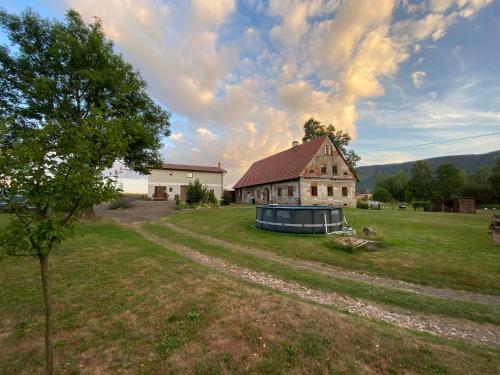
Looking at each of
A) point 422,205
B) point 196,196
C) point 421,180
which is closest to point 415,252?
point 196,196

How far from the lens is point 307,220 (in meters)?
15.4

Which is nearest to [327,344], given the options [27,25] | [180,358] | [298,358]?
[298,358]

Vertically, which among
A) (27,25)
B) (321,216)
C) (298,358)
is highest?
(27,25)

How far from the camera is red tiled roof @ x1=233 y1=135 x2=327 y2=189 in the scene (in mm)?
32031

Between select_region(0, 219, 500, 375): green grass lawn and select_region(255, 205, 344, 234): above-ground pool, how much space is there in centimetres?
969

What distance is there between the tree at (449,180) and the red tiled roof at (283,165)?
61466mm

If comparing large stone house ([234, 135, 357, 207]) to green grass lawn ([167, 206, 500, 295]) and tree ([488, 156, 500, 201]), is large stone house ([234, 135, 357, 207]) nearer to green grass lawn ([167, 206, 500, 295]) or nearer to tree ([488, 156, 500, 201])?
green grass lawn ([167, 206, 500, 295])

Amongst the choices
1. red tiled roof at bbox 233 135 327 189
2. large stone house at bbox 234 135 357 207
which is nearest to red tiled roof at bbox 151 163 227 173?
red tiled roof at bbox 233 135 327 189

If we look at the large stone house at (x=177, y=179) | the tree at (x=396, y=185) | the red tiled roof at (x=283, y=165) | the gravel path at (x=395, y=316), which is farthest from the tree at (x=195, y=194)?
the tree at (x=396, y=185)

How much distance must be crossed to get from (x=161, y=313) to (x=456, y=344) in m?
5.74

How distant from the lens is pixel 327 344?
4.02m

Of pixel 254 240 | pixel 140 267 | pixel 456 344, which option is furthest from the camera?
pixel 254 240

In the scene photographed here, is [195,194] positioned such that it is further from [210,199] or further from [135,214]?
[135,214]

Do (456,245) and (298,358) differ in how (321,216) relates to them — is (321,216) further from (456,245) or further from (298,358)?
(298,358)
